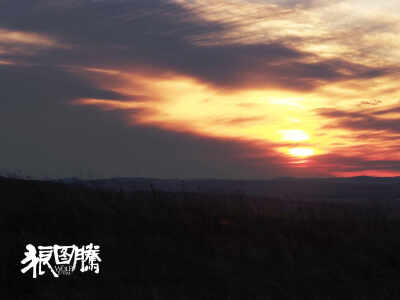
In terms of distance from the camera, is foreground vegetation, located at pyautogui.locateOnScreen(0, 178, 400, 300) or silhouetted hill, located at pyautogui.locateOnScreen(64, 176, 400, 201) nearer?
foreground vegetation, located at pyautogui.locateOnScreen(0, 178, 400, 300)

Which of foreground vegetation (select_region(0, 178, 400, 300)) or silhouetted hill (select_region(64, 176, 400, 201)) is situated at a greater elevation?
silhouetted hill (select_region(64, 176, 400, 201))

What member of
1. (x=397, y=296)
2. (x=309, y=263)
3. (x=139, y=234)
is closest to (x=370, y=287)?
(x=397, y=296)

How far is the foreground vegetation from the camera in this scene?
10148 mm

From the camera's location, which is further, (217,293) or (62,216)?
(62,216)

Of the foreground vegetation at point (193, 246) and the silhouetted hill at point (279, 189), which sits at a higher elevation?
the silhouetted hill at point (279, 189)

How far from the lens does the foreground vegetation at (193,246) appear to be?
10148mm

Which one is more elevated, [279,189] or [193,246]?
[279,189]

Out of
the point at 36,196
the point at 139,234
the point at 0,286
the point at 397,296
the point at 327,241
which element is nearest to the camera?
the point at 0,286

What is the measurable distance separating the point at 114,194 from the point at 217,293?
7524mm

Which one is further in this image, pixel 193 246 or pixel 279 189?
pixel 279 189

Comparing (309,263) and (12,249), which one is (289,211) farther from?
(12,249)

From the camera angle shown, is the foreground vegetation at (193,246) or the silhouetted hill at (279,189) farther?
the silhouetted hill at (279,189)

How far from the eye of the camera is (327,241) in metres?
13.8

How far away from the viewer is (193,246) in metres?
12.4
